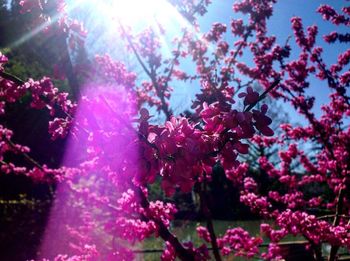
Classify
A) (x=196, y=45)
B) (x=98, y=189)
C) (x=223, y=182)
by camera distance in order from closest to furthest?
1. (x=196, y=45)
2. (x=98, y=189)
3. (x=223, y=182)

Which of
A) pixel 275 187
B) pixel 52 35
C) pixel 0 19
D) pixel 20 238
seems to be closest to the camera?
pixel 52 35

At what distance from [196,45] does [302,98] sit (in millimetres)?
2246

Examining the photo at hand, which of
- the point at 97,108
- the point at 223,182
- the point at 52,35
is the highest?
the point at 223,182

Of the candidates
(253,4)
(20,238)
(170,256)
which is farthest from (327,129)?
(20,238)

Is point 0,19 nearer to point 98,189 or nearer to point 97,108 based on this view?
point 98,189

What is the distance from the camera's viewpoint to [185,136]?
156 cm

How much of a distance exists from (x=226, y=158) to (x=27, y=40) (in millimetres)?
18598

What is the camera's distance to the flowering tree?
5.23 ft

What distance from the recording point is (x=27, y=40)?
59.3 feet

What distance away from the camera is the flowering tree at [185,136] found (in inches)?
62.7

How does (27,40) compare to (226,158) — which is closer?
(226,158)

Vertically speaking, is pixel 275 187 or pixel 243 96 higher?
pixel 275 187

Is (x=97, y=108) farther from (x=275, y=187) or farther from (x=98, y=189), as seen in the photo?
(x=275, y=187)

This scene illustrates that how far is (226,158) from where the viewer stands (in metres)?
1.62
